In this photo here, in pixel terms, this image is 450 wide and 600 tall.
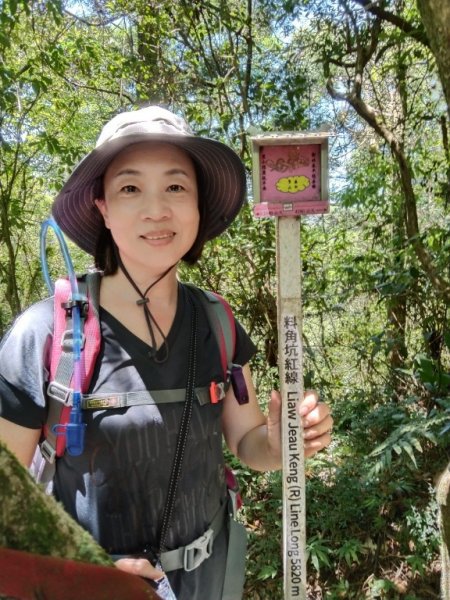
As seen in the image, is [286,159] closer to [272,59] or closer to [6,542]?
[6,542]

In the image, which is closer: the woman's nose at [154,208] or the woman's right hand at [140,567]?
the woman's right hand at [140,567]

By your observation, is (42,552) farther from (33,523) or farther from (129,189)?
(129,189)

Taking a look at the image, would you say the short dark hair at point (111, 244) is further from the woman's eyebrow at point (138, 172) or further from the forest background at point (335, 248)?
the forest background at point (335, 248)

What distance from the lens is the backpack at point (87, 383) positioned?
1.22 meters

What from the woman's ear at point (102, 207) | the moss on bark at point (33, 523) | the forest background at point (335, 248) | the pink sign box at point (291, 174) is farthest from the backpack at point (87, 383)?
the forest background at point (335, 248)

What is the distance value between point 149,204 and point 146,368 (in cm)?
41

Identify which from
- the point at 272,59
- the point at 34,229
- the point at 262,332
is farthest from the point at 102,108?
the point at 262,332

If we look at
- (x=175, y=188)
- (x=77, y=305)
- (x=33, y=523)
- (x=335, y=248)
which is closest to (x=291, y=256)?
(x=175, y=188)

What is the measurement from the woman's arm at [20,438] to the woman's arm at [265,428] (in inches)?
22.7

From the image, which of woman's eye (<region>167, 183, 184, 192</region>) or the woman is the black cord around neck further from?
woman's eye (<region>167, 183, 184, 192</region>)

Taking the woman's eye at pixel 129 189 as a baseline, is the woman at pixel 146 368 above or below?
below

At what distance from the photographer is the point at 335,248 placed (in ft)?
15.0

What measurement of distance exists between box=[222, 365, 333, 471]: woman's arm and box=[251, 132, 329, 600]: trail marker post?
3cm

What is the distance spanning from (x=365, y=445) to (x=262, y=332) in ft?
4.44
